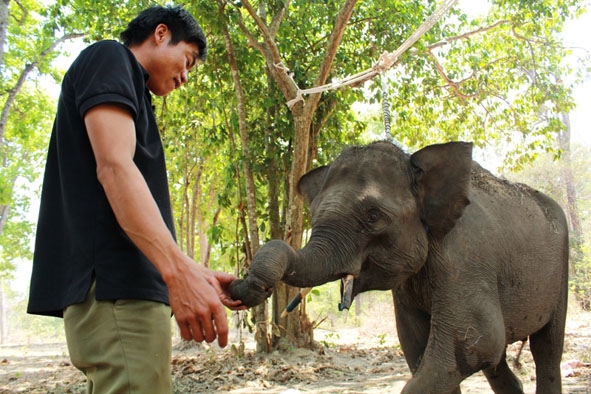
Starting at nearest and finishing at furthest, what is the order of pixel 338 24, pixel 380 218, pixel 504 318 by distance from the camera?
pixel 380 218
pixel 504 318
pixel 338 24

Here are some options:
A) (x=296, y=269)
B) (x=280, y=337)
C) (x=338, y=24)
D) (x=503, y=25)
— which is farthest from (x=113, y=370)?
(x=503, y=25)

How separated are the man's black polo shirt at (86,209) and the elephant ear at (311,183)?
2.13 metres

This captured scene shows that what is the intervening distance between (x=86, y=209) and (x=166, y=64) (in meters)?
0.67

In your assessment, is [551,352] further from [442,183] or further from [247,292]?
[247,292]

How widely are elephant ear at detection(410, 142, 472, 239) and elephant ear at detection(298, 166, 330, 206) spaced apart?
693 millimetres

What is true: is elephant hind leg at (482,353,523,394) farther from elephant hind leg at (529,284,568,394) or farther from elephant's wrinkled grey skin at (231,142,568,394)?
elephant's wrinkled grey skin at (231,142,568,394)

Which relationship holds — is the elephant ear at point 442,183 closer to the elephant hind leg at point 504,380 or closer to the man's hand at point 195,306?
the elephant hind leg at point 504,380

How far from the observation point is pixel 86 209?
194 cm

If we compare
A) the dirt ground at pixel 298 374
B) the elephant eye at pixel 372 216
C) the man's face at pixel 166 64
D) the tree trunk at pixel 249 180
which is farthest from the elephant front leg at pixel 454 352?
the tree trunk at pixel 249 180

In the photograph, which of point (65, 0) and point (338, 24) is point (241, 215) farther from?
point (65, 0)

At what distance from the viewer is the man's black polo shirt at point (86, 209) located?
186cm

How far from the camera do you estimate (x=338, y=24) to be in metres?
7.22

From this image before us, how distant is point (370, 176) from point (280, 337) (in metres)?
5.76

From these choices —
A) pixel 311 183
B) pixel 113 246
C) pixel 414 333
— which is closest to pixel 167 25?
pixel 113 246
